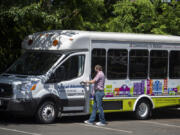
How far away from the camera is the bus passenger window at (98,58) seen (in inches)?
588

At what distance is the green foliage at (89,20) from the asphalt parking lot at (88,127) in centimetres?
365

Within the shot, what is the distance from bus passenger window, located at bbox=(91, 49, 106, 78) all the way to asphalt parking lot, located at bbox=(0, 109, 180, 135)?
5.44 ft

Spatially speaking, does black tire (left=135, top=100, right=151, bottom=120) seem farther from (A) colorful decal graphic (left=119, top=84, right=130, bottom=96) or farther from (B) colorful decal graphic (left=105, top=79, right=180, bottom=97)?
(A) colorful decal graphic (left=119, top=84, right=130, bottom=96)

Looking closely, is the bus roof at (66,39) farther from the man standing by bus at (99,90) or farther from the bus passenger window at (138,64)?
the man standing by bus at (99,90)

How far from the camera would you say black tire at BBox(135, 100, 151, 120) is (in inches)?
637

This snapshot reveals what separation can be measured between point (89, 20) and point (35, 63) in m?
8.08

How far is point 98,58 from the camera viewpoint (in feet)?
49.6

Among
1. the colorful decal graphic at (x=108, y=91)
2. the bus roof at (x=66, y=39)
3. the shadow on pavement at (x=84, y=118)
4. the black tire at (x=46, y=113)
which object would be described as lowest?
the shadow on pavement at (x=84, y=118)

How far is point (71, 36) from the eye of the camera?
573 inches

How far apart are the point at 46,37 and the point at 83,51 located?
119cm

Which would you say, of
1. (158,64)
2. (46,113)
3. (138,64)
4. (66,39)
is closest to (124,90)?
(138,64)

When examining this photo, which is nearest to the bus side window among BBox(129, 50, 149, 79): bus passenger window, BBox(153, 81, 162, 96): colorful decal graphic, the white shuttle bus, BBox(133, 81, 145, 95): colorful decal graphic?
the white shuttle bus

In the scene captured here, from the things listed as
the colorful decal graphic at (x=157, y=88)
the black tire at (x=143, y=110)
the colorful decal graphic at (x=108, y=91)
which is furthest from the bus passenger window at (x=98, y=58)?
the colorful decal graphic at (x=157, y=88)

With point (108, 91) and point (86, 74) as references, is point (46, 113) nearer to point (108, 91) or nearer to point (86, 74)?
point (86, 74)
